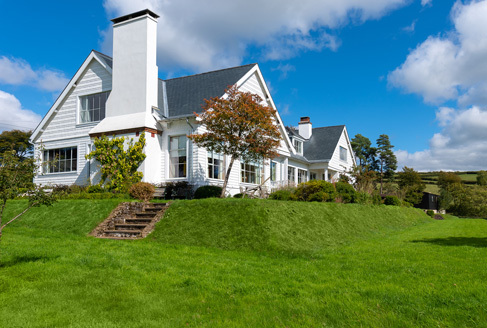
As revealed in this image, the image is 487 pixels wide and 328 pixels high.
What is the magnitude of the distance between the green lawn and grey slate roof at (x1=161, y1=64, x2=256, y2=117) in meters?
9.19

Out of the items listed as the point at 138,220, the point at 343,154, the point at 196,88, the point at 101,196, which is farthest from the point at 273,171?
the point at 343,154

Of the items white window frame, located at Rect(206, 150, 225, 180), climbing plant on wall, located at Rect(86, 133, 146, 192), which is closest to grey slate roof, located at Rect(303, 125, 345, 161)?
white window frame, located at Rect(206, 150, 225, 180)

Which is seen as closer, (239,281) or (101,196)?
(239,281)

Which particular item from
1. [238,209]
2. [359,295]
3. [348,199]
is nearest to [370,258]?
[359,295]

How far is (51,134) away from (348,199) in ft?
58.1

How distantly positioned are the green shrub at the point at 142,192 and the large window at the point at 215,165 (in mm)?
3633

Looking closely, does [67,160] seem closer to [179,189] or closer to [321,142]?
[179,189]

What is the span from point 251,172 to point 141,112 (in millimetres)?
7307

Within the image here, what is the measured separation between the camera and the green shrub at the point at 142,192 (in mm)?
15953

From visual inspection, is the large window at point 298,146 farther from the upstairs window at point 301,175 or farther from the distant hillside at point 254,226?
the distant hillside at point 254,226

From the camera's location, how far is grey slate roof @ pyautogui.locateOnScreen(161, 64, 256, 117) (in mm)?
19422

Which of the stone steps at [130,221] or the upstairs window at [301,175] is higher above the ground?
the upstairs window at [301,175]

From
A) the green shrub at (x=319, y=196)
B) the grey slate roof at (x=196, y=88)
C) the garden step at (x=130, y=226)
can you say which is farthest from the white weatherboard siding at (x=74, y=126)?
the green shrub at (x=319, y=196)

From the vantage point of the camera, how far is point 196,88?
20922 millimetres
